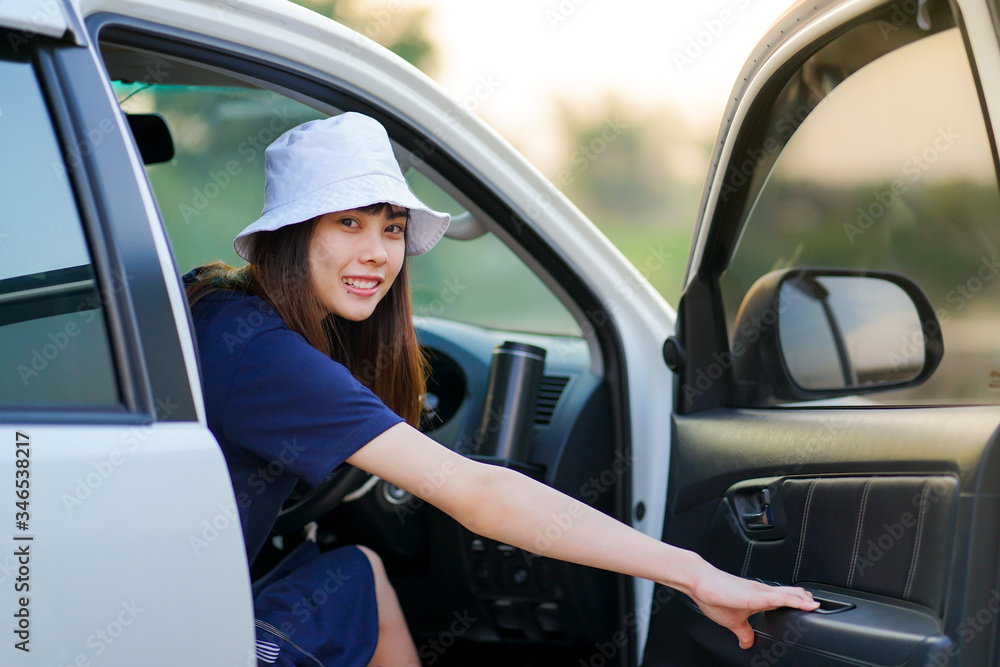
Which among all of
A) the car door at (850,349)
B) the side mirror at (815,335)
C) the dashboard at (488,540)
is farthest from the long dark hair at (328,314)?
the side mirror at (815,335)

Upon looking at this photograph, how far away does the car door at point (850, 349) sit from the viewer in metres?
1.40

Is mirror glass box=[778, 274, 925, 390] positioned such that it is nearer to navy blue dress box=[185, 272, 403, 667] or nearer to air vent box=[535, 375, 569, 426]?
air vent box=[535, 375, 569, 426]

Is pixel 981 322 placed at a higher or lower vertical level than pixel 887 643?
higher

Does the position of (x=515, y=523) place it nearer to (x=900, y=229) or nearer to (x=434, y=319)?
(x=900, y=229)

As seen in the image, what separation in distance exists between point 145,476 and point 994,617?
3.90 ft

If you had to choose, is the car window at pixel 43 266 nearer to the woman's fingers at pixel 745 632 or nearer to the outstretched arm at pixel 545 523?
the outstretched arm at pixel 545 523

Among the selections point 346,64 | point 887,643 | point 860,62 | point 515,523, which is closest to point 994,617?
point 887,643

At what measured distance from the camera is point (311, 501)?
2.45 m

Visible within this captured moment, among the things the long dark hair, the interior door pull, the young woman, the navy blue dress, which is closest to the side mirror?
the interior door pull

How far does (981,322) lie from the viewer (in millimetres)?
1477

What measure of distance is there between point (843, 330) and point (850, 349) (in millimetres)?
43

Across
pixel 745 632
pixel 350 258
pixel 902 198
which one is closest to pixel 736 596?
pixel 745 632

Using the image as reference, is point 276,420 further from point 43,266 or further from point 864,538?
point 864,538

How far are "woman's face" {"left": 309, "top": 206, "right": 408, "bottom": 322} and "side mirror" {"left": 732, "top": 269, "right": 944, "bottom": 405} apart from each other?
2.67 feet
